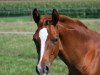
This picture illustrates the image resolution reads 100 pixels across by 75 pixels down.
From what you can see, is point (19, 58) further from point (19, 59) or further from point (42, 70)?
point (42, 70)

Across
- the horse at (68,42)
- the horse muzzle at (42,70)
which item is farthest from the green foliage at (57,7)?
the horse muzzle at (42,70)

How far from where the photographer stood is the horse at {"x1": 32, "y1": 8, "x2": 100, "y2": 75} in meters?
4.56

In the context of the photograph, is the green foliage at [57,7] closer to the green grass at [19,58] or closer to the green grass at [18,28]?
the green grass at [18,28]

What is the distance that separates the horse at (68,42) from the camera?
4559 mm

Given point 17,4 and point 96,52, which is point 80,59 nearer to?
point 96,52

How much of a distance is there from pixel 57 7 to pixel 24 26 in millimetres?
10209

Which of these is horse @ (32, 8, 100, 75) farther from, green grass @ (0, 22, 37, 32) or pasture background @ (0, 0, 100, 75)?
green grass @ (0, 22, 37, 32)

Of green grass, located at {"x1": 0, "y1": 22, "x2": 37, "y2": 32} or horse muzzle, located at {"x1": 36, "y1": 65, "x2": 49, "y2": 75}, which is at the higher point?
horse muzzle, located at {"x1": 36, "y1": 65, "x2": 49, "y2": 75}

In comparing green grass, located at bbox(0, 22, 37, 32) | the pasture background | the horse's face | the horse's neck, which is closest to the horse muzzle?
the horse's face

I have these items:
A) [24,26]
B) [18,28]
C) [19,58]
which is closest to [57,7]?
[24,26]

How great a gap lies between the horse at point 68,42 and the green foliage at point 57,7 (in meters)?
25.0

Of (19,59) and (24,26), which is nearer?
(19,59)

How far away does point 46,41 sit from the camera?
14.8 feet

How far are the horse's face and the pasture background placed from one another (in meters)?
4.44
